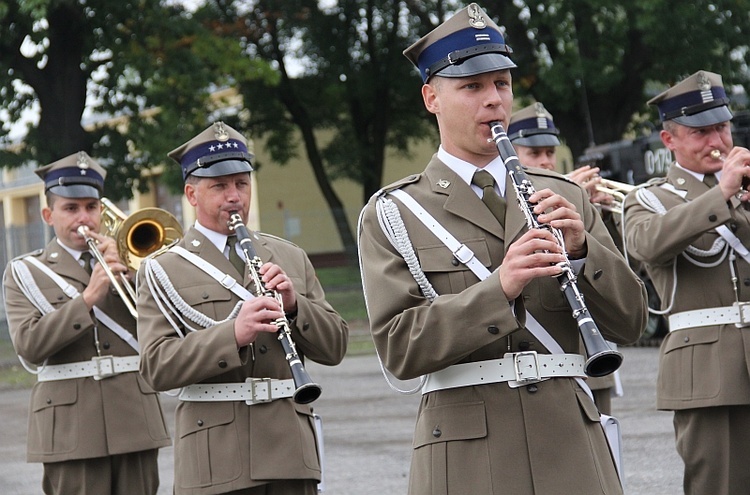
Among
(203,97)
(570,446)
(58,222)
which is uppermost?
(203,97)

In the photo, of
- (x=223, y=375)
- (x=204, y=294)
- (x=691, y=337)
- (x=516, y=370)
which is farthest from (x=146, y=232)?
(x=516, y=370)

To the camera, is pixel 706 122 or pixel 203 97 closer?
pixel 706 122

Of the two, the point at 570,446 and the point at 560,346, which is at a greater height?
the point at 560,346

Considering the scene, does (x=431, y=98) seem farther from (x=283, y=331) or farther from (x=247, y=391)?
(x=247, y=391)

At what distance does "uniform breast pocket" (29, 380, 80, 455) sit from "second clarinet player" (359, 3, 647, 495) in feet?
10.3

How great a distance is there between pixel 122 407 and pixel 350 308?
18.9 metres

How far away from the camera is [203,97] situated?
24453 millimetres

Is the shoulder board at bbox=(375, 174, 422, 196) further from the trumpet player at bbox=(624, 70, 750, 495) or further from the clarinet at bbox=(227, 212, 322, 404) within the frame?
the trumpet player at bbox=(624, 70, 750, 495)

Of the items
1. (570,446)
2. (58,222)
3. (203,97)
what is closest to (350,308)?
(203,97)

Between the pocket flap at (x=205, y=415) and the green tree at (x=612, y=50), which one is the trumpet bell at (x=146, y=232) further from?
the green tree at (x=612, y=50)

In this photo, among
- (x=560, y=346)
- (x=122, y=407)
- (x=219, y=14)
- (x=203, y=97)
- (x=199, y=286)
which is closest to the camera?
(x=560, y=346)

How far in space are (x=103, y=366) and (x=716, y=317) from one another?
3.15 metres

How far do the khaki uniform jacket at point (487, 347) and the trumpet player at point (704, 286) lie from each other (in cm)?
199

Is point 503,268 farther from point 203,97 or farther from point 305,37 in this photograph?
point 305,37
